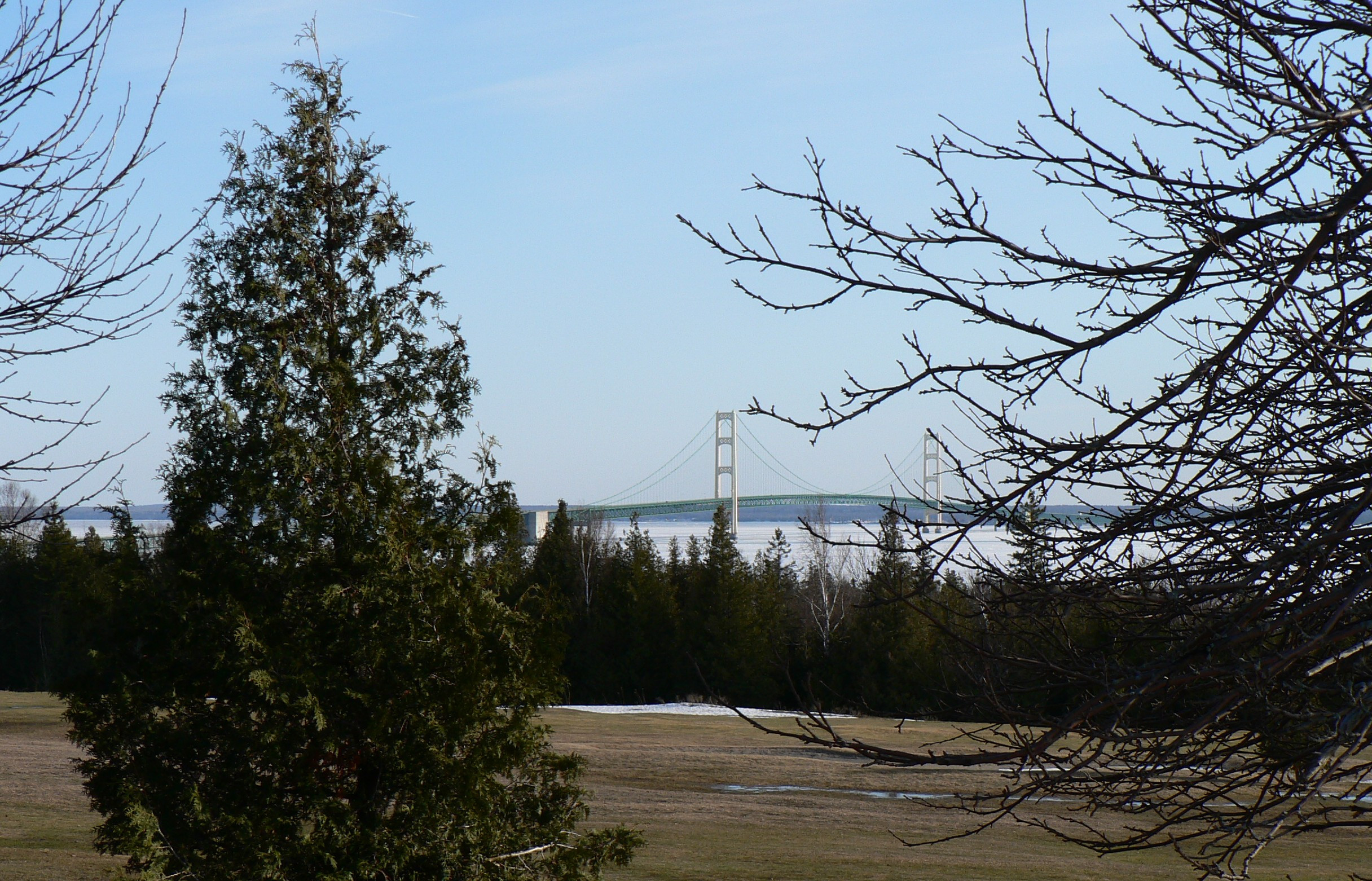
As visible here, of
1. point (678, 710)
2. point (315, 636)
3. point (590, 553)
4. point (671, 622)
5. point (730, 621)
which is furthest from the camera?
point (590, 553)

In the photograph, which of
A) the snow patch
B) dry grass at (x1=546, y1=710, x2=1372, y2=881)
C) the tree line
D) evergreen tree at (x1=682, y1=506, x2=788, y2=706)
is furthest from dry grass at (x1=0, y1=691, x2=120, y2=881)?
evergreen tree at (x1=682, y1=506, x2=788, y2=706)

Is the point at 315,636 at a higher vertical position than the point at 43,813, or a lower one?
higher

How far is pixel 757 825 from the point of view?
16438mm

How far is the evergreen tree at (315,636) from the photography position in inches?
312

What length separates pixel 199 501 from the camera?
8.47m

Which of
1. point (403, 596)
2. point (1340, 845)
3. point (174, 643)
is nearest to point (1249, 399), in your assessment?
point (403, 596)

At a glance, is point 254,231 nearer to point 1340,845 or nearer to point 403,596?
point 403,596

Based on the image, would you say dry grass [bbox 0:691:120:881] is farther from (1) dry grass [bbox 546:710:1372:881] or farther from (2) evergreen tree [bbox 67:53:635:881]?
(1) dry grass [bbox 546:710:1372:881]

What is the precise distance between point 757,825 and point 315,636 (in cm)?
990

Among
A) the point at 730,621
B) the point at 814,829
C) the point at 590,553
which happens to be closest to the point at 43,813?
the point at 814,829

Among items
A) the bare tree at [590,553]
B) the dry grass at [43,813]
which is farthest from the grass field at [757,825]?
the bare tree at [590,553]

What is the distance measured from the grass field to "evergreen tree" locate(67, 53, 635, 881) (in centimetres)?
249

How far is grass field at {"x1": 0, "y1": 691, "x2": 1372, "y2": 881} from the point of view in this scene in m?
12.8

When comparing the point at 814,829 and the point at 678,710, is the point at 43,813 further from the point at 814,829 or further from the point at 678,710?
the point at 678,710
